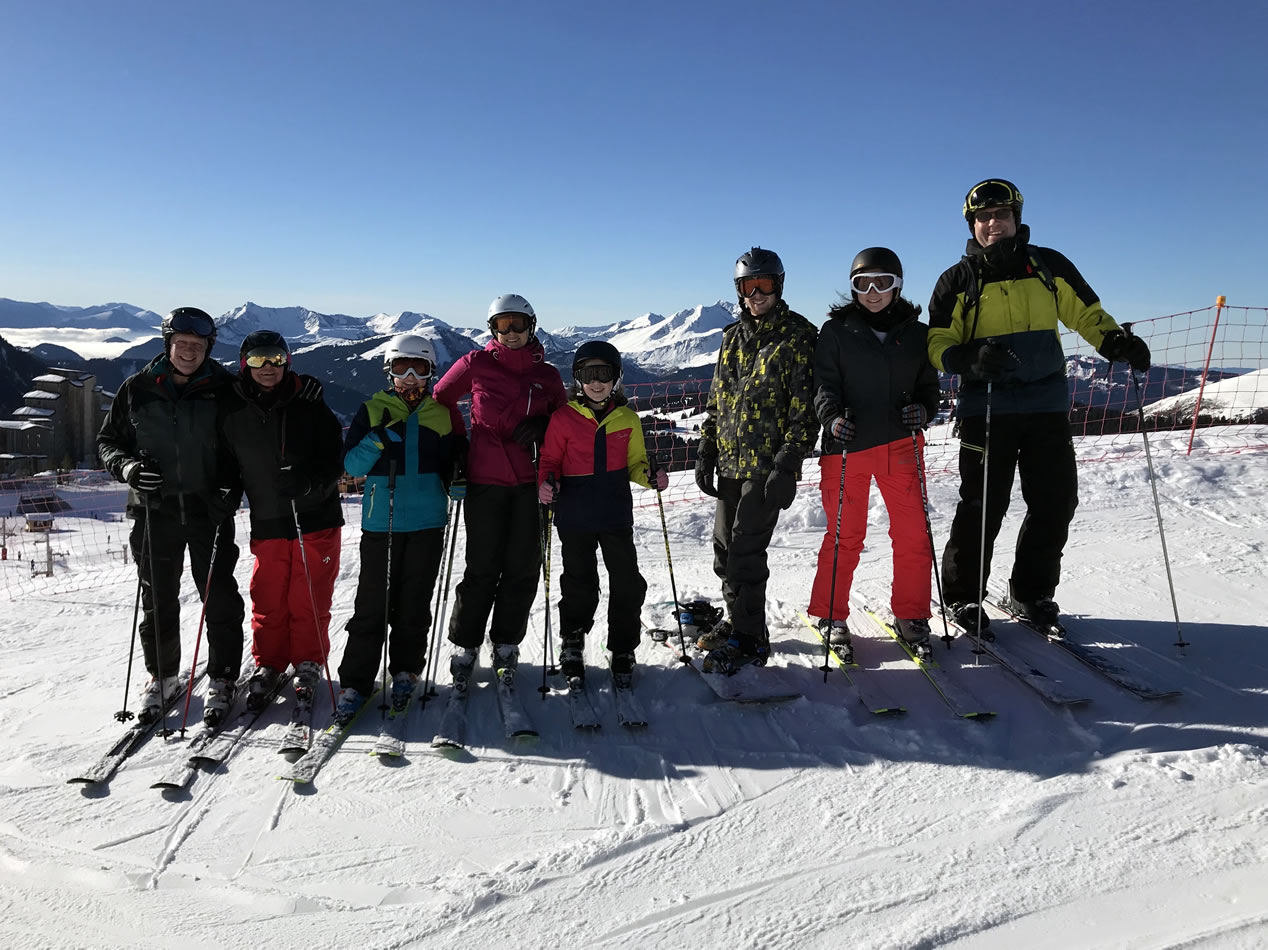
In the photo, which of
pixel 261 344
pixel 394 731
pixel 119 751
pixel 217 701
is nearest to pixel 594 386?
pixel 261 344

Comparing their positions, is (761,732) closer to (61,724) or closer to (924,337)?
(924,337)

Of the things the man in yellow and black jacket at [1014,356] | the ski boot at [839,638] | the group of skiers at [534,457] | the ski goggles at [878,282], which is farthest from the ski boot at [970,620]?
the ski goggles at [878,282]

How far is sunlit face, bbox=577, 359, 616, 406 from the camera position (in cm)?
374

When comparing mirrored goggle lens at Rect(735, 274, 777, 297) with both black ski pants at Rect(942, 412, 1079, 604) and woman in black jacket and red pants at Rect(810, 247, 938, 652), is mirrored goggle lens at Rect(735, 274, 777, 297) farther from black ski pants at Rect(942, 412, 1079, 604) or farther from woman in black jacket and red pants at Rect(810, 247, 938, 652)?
black ski pants at Rect(942, 412, 1079, 604)

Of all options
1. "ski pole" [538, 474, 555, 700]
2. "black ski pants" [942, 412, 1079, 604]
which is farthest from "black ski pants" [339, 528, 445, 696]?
"black ski pants" [942, 412, 1079, 604]

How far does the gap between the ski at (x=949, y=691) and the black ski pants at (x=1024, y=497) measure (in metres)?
0.63

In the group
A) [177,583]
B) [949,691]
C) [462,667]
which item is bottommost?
[462,667]

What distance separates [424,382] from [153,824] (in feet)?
7.25

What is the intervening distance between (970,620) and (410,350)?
3.40 m

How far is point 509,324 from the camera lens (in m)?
3.90

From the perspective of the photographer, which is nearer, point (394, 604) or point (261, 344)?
point (261, 344)

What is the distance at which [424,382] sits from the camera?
3.83 meters

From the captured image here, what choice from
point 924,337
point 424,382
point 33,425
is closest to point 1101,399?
point 924,337

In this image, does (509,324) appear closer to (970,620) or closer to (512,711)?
(512,711)
